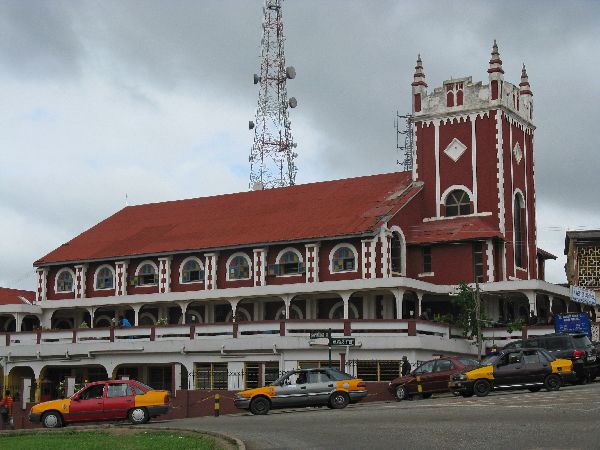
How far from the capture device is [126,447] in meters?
22.1

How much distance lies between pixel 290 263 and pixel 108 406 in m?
20.9

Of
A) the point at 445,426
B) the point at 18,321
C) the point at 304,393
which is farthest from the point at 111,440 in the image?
the point at 18,321

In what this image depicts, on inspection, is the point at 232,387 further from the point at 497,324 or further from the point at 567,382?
the point at 567,382

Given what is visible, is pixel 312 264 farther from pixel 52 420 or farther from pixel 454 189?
pixel 52 420

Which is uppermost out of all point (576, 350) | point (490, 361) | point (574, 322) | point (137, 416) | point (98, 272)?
point (98, 272)

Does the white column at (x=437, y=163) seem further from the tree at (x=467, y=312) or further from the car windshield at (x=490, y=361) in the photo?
the car windshield at (x=490, y=361)

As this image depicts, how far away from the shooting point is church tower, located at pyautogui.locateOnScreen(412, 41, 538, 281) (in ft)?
172

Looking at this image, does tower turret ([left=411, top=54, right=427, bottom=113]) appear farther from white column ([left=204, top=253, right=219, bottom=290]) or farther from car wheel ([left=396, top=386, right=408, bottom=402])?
car wheel ([left=396, top=386, right=408, bottom=402])

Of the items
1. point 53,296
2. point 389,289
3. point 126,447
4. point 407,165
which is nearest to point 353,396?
point 126,447

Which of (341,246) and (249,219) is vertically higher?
(249,219)

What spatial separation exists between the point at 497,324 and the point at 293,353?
1026 centimetres

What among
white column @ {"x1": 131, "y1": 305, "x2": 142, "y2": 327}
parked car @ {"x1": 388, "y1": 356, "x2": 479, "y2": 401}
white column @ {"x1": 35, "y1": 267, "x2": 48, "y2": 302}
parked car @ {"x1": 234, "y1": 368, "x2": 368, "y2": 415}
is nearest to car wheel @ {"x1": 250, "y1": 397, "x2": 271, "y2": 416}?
parked car @ {"x1": 234, "y1": 368, "x2": 368, "y2": 415}

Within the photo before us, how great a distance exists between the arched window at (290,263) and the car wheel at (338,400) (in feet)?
62.0

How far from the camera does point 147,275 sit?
186 feet
